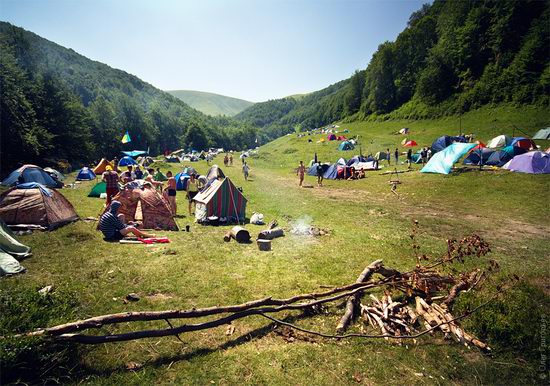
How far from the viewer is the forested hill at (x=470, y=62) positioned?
1767 inches

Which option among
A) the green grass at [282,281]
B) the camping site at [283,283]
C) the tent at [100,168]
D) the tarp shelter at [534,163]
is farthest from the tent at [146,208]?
the tarp shelter at [534,163]

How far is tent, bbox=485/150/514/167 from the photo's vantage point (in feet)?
81.3

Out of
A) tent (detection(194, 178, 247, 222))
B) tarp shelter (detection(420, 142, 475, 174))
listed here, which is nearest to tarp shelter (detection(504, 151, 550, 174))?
tarp shelter (detection(420, 142, 475, 174))

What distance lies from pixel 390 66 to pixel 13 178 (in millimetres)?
95333

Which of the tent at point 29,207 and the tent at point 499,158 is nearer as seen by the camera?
the tent at point 29,207

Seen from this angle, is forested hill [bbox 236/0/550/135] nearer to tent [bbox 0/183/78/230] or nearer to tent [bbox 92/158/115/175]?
tent [bbox 0/183/78/230]

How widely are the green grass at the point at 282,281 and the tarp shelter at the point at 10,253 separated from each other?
1.02 feet

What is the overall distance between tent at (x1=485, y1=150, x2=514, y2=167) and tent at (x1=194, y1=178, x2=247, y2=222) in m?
25.0

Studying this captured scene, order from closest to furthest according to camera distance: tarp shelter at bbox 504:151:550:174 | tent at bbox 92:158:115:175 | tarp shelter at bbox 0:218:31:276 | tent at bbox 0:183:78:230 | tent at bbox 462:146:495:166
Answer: tarp shelter at bbox 0:218:31:276, tent at bbox 0:183:78:230, tarp shelter at bbox 504:151:550:174, tent at bbox 462:146:495:166, tent at bbox 92:158:115:175

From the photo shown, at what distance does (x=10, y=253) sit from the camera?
812 centimetres

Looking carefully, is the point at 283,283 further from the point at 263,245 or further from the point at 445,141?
the point at 445,141

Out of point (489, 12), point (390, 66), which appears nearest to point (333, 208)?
point (489, 12)

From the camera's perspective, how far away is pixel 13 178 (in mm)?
21344

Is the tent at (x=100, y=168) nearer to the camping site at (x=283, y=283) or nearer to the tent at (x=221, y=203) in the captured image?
the camping site at (x=283, y=283)
